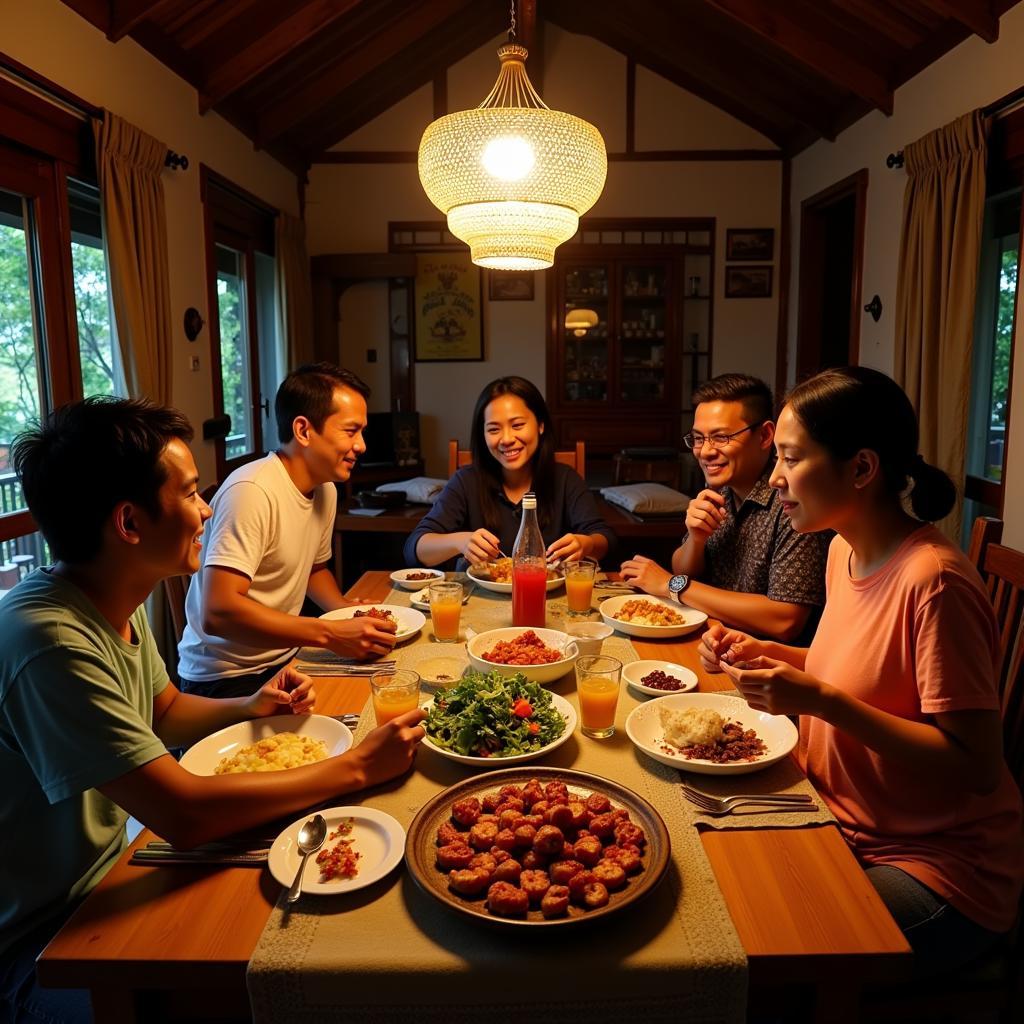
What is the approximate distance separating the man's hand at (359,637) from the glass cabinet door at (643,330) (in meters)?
4.83

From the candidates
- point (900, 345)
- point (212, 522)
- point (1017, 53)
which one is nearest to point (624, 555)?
point (900, 345)

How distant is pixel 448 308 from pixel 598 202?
138 centimetres

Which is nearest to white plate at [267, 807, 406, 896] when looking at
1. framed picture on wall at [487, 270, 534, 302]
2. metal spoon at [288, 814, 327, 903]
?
metal spoon at [288, 814, 327, 903]

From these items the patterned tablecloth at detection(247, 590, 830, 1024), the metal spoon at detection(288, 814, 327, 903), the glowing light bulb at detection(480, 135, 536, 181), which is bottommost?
the patterned tablecloth at detection(247, 590, 830, 1024)

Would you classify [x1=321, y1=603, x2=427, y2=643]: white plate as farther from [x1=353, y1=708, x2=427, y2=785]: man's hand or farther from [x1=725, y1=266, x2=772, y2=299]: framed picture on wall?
[x1=725, y1=266, x2=772, y2=299]: framed picture on wall

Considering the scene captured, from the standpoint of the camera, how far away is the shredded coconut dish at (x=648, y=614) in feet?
6.47

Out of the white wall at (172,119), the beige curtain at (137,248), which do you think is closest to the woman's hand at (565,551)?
the beige curtain at (137,248)

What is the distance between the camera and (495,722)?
1.32 metres

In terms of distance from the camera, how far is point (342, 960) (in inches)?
34.3

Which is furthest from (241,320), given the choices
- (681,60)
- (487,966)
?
(487,966)

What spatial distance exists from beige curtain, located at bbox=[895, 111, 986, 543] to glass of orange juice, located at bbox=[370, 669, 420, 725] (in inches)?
113

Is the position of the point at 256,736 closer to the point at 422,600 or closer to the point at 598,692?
the point at 598,692

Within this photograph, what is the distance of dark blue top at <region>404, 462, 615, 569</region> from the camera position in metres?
2.77

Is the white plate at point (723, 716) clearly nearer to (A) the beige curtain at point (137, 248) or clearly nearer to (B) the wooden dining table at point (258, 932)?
(B) the wooden dining table at point (258, 932)
